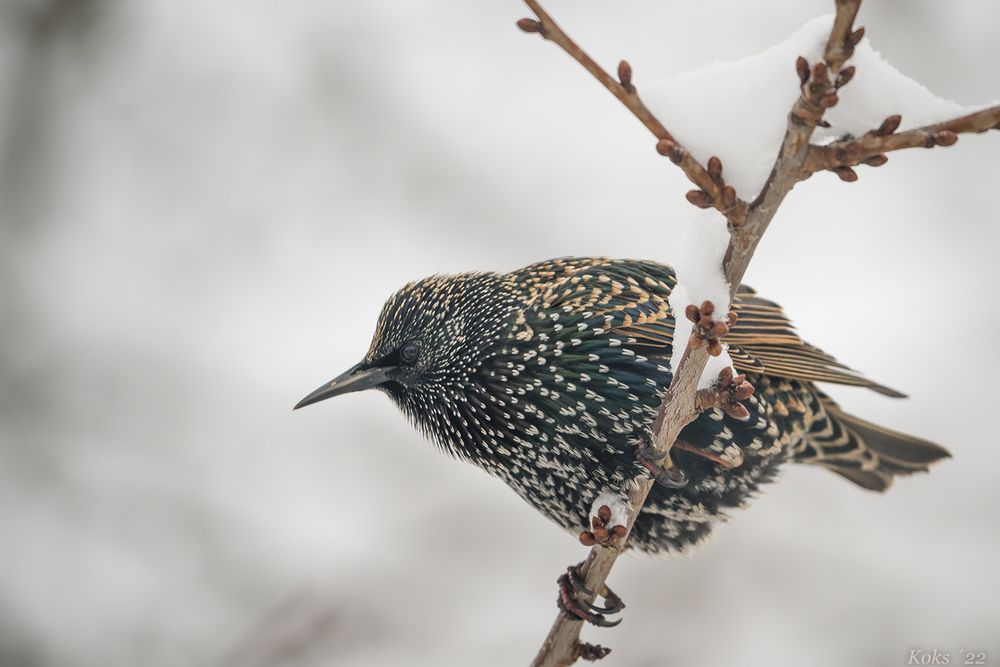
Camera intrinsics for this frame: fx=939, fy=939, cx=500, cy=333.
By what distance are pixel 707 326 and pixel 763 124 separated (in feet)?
1.33

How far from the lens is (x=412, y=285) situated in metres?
3.44

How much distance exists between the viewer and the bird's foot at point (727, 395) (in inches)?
81.0

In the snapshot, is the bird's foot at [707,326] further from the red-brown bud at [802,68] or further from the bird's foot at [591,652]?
the bird's foot at [591,652]

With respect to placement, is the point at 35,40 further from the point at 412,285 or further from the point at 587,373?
the point at 587,373

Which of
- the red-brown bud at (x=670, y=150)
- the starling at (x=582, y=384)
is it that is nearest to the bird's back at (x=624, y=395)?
the starling at (x=582, y=384)

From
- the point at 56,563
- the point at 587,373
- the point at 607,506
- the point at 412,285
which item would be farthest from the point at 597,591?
the point at 56,563

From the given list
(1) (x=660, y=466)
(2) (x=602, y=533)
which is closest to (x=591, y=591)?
(2) (x=602, y=533)

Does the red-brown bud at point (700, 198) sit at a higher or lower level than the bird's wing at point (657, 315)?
lower

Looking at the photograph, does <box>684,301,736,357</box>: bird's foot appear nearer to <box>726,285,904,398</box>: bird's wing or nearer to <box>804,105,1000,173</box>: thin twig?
<box>804,105,1000,173</box>: thin twig

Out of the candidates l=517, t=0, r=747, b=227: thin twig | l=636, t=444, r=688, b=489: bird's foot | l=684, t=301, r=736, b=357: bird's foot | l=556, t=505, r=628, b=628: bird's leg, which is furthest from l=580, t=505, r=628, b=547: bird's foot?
l=517, t=0, r=747, b=227: thin twig

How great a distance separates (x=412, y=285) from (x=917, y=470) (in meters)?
2.26

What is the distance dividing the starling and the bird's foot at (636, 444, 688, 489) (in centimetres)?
2
